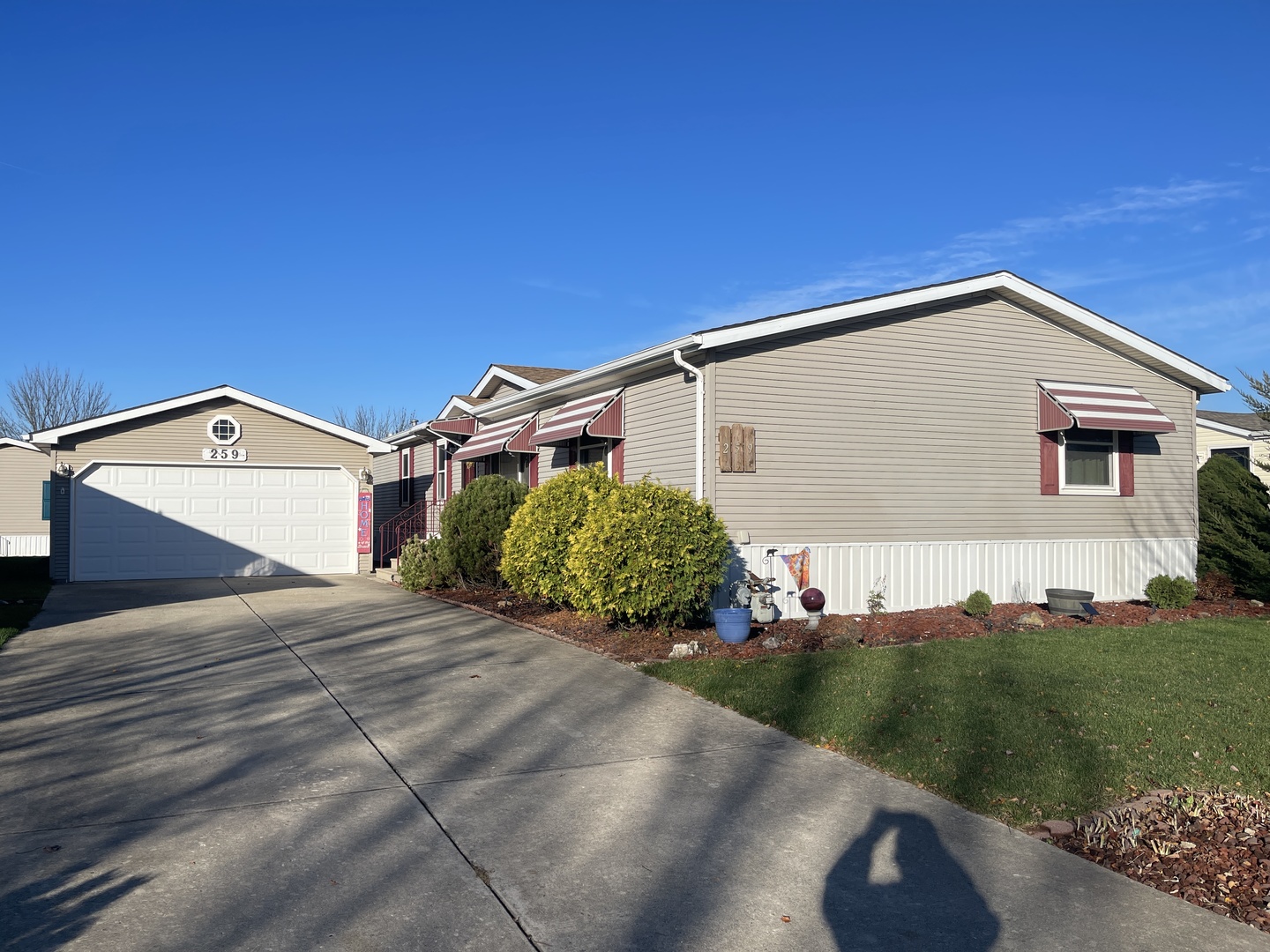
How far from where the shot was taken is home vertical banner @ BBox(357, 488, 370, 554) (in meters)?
20.2

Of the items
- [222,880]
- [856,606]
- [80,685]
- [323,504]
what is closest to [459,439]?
[323,504]

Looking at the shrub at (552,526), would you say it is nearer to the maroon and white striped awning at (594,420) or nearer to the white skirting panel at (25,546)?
the maroon and white striped awning at (594,420)

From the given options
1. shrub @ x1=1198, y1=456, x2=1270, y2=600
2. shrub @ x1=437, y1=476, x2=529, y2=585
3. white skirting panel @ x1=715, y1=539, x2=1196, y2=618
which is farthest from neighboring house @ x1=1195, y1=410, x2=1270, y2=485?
shrub @ x1=437, y1=476, x2=529, y2=585

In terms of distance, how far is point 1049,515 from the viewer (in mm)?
13531

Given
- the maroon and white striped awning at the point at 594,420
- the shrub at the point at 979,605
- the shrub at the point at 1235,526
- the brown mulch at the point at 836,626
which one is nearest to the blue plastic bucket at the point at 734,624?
the brown mulch at the point at 836,626

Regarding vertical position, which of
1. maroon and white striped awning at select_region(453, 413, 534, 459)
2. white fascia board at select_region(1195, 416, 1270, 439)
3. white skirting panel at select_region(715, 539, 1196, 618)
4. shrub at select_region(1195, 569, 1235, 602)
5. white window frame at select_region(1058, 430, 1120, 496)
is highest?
white fascia board at select_region(1195, 416, 1270, 439)

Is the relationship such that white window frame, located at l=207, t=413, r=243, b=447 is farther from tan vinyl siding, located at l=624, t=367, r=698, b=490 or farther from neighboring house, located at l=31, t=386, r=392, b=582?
tan vinyl siding, located at l=624, t=367, r=698, b=490

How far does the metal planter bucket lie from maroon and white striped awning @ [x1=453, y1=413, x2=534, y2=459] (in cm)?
835

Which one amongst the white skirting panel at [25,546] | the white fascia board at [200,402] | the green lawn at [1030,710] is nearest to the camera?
the green lawn at [1030,710]

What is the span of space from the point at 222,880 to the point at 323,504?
1690 centimetres

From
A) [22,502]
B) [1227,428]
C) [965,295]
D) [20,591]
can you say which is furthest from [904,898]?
[22,502]

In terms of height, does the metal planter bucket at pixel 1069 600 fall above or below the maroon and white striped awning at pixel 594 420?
below

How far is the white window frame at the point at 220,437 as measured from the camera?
1938 cm

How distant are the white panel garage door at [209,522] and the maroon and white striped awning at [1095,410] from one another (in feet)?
45.4
